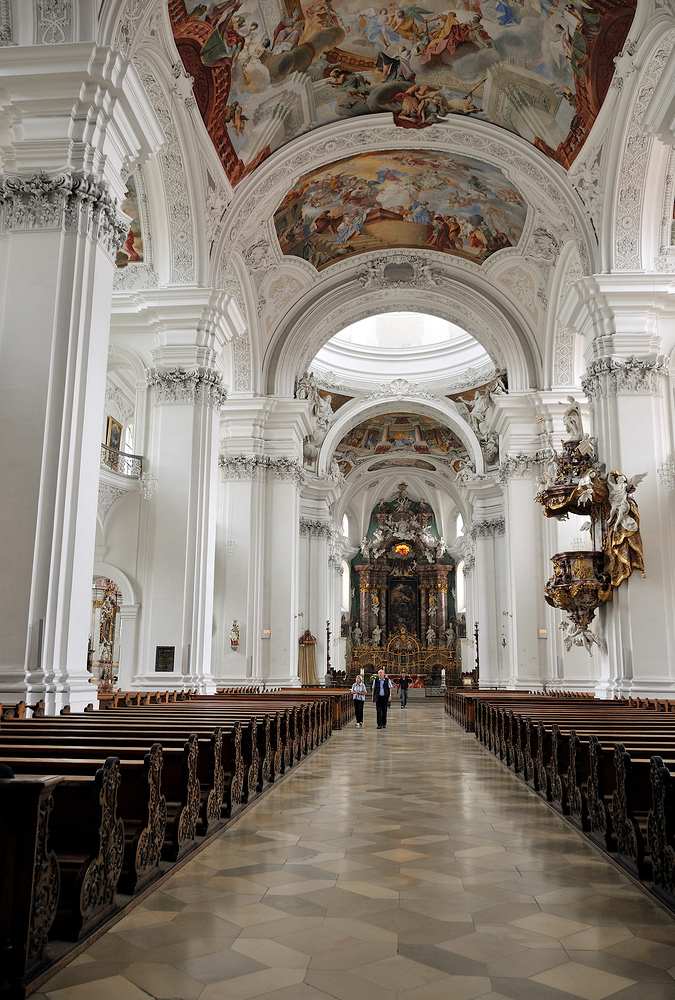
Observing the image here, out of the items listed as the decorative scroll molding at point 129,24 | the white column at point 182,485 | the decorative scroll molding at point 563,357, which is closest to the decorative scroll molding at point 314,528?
the decorative scroll molding at point 563,357

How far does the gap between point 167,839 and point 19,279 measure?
5930mm

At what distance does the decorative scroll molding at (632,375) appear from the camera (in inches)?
487

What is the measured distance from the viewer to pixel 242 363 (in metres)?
19.3

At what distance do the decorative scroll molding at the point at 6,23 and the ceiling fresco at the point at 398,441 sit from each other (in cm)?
2299

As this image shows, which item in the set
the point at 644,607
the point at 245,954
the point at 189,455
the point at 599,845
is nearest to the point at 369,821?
the point at 599,845

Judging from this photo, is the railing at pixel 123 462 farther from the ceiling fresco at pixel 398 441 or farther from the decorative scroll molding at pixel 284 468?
the ceiling fresco at pixel 398 441

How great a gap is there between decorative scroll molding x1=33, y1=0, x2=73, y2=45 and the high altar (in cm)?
3183

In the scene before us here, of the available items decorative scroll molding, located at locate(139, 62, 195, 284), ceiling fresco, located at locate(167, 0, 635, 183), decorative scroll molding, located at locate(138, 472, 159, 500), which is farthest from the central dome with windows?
decorative scroll molding, located at locate(138, 472, 159, 500)

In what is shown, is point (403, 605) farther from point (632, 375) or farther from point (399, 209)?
point (632, 375)

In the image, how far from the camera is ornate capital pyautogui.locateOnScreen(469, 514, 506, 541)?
25750 mm

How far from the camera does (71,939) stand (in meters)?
2.99

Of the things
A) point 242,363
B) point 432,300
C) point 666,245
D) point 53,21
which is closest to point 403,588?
point 432,300

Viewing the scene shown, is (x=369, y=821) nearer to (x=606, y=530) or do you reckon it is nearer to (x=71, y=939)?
(x=71, y=939)

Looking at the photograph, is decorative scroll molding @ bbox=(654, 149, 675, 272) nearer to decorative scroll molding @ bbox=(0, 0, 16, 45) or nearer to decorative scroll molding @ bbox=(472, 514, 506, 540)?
decorative scroll molding @ bbox=(0, 0, 16, 45)
